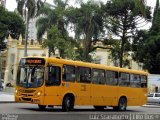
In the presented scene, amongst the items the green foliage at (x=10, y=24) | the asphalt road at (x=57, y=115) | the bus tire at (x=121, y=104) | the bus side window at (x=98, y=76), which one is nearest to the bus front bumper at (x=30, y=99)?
the asphalt road at (x=57, y=115)

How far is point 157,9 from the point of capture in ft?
204

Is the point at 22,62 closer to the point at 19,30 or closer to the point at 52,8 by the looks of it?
the point at 52,8

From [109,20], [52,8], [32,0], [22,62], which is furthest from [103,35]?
[22,62]

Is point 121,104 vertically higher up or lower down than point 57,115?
higher up

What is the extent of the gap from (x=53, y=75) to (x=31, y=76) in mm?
1137

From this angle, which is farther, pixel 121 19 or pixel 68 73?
pixel 121 19

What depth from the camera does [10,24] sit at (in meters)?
77.0

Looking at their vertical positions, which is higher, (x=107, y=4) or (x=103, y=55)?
(x=107, y=4)

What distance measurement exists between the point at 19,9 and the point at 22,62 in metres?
24.4

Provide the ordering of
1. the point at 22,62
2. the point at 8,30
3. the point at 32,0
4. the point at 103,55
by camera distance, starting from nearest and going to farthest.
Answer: the point at 22,62, the point at 32,0, the point at 8,30, the point at 103,55

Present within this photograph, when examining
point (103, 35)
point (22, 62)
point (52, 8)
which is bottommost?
point (22, 62)

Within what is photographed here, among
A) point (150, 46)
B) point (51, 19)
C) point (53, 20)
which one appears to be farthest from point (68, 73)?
point (150, 46)

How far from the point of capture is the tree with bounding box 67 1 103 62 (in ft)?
178

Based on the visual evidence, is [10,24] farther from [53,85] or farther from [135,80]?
[53,85]
